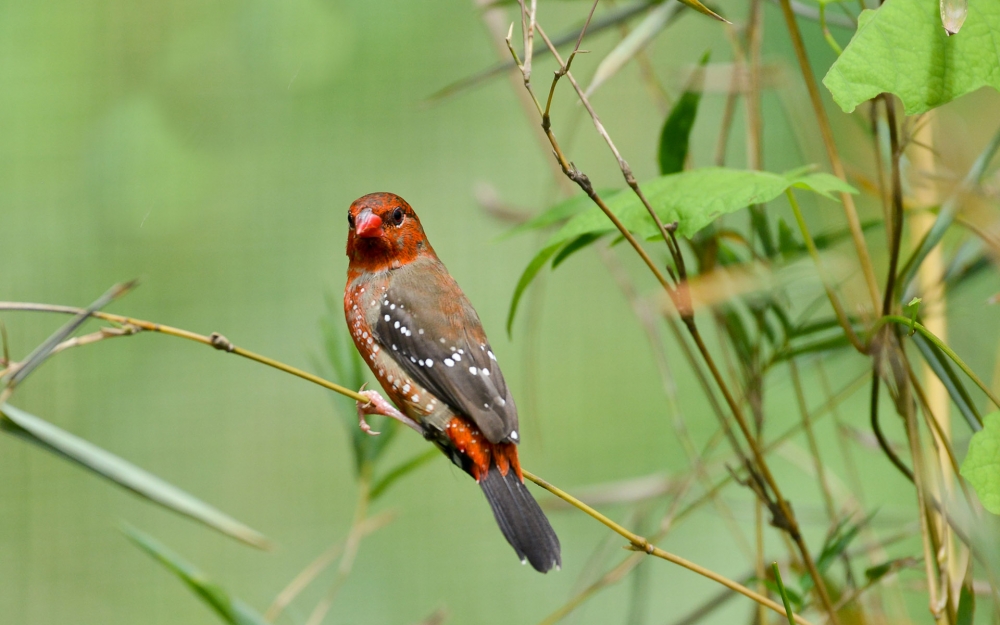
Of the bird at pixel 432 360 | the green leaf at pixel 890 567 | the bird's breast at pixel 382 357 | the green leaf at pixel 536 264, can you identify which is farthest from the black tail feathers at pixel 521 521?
the green leaf at pixel 890 567

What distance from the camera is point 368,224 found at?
1.25 metres

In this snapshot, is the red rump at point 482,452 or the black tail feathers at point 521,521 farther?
the red rump at point 482,452

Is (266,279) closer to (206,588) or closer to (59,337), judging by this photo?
(206,588)

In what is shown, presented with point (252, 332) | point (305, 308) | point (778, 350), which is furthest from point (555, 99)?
point (778, 350)

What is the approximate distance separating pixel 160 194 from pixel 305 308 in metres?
0.65

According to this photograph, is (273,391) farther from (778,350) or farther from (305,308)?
(778,350)

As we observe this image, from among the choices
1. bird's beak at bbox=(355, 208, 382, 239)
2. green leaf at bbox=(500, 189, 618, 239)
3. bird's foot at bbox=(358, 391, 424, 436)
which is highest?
green leaf at bbox=(500, 189, 618, 239)

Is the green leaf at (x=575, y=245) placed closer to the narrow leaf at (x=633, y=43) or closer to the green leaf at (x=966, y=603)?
the narrow leaf at (x=633, y=43)

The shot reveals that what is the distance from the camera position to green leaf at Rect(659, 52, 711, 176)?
1229mm

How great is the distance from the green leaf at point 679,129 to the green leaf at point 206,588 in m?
0.92

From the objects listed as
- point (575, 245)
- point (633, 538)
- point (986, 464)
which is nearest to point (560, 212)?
point (575, 245)

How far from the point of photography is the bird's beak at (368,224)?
4.08ft

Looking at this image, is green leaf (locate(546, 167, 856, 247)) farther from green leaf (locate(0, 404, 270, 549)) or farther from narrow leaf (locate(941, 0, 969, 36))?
green leaf (locate(0, 404, 270, 549))

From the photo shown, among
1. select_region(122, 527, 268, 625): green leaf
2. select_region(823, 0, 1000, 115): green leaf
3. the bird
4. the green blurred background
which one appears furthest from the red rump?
the green blurred background
